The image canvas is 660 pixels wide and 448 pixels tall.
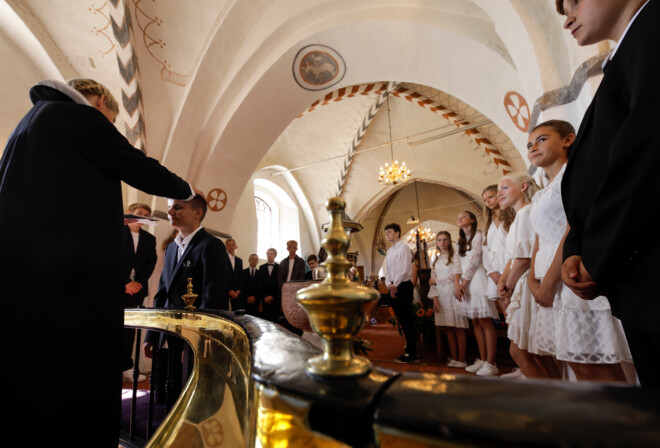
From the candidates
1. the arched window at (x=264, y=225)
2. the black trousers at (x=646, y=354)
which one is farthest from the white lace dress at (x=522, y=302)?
the arched window at (x=264, y=225)

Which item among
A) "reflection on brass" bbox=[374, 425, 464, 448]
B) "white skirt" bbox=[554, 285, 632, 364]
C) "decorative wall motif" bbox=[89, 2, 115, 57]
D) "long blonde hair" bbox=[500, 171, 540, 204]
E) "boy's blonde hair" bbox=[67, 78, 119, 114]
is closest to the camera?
"reflection on brass" bbox=[374, 425, 464, 448]

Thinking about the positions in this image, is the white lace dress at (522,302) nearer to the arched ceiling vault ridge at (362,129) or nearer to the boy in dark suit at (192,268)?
the boy in dark suit at (192,268)

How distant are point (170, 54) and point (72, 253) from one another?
17.0 feet

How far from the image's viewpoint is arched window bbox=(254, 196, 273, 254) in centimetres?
1282

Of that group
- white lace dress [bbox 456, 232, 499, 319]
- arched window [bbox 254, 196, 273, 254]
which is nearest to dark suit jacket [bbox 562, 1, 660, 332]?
white lace dress [bbox 456, 232, 499, 319]

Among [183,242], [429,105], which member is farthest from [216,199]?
[429,105]

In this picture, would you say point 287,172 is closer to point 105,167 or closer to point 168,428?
point 105,167

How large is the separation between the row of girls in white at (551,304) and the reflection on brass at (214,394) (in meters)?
1.40

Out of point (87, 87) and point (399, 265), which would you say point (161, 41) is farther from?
point (399, 265)

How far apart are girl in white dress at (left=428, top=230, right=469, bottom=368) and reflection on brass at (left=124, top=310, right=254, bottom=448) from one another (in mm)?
3368

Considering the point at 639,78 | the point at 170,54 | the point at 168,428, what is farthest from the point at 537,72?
the point at 170,54

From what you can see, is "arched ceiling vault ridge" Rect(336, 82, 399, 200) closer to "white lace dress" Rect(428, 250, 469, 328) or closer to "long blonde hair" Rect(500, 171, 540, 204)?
"white lace dress" Rect(428, 250, 469, 328)

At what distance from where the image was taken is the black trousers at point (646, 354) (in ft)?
2.93

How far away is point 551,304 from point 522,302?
491 mm
